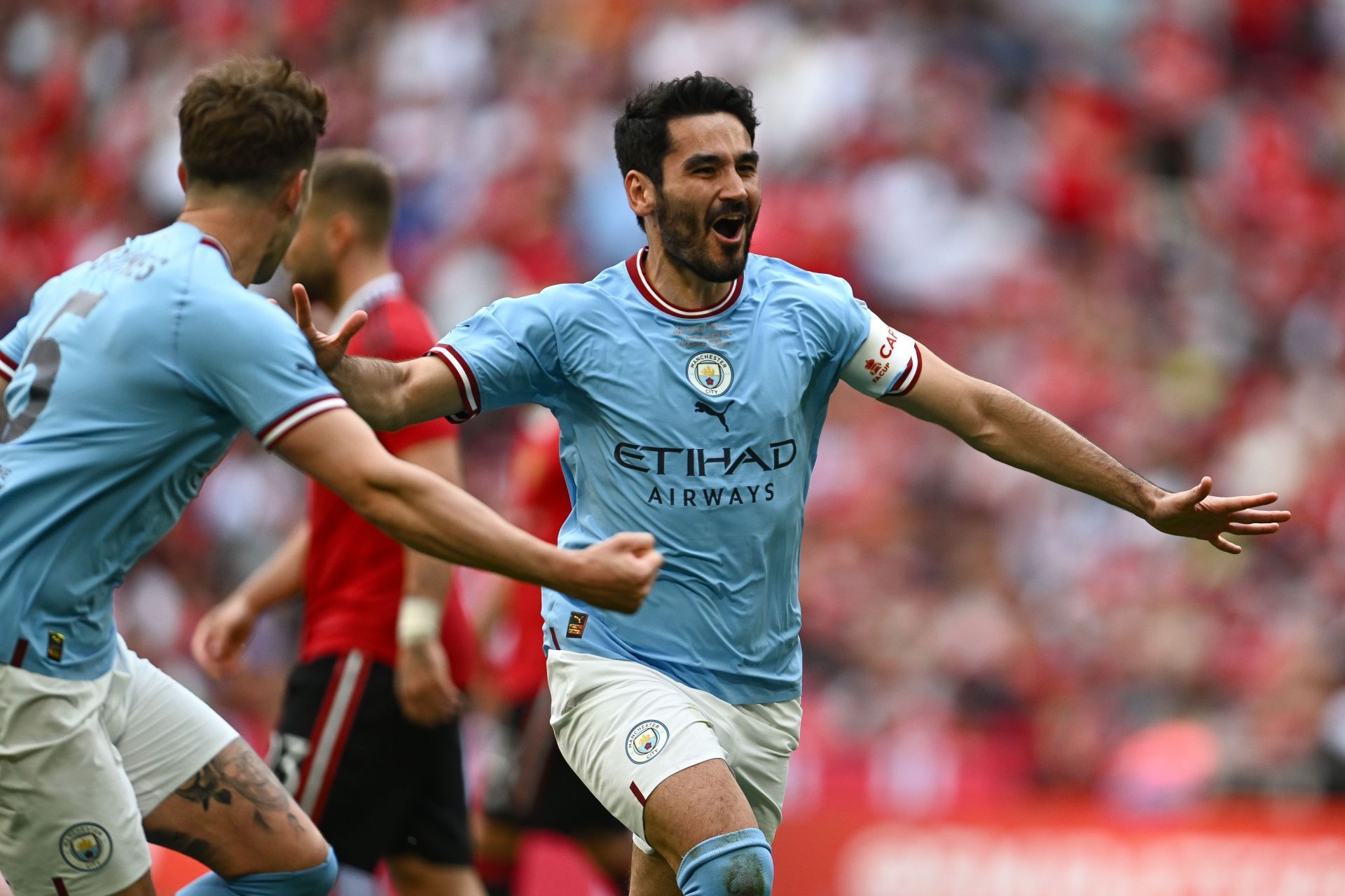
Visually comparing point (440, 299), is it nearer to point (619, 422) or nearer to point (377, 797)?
point (377, 797)

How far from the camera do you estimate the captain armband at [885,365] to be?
5.29 m

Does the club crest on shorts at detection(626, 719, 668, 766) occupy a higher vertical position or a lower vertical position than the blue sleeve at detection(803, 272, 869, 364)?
lower

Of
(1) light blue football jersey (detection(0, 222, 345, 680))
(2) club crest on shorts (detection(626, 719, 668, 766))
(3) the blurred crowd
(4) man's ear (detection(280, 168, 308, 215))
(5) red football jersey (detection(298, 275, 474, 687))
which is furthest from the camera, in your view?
(3) the blurred crowd

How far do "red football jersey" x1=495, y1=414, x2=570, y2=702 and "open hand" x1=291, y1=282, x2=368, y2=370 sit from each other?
2850mm

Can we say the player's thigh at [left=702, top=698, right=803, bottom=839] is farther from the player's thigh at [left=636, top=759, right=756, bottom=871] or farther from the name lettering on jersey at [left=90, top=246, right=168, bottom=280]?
the name lettering on jersey at [left=90, top=246, right=168, bottom=280]

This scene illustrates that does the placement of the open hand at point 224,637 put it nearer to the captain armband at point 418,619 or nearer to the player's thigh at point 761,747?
the captain armband at point 418,619

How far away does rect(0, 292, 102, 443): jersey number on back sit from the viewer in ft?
14.0

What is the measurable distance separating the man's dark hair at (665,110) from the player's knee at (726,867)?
1.87 m

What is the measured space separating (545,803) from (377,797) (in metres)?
1.33

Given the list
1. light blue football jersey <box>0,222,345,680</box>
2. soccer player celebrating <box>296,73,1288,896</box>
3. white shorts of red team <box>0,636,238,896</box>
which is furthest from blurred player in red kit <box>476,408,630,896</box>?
light blue football jersey <box>0,222,345,680</box>

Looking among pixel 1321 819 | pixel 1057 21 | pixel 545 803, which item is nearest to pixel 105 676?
pixel 545 803

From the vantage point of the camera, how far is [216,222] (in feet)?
14.6

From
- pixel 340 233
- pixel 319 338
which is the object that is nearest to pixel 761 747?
pixel 319 338

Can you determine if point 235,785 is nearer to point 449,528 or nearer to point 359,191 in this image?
point 449,528
